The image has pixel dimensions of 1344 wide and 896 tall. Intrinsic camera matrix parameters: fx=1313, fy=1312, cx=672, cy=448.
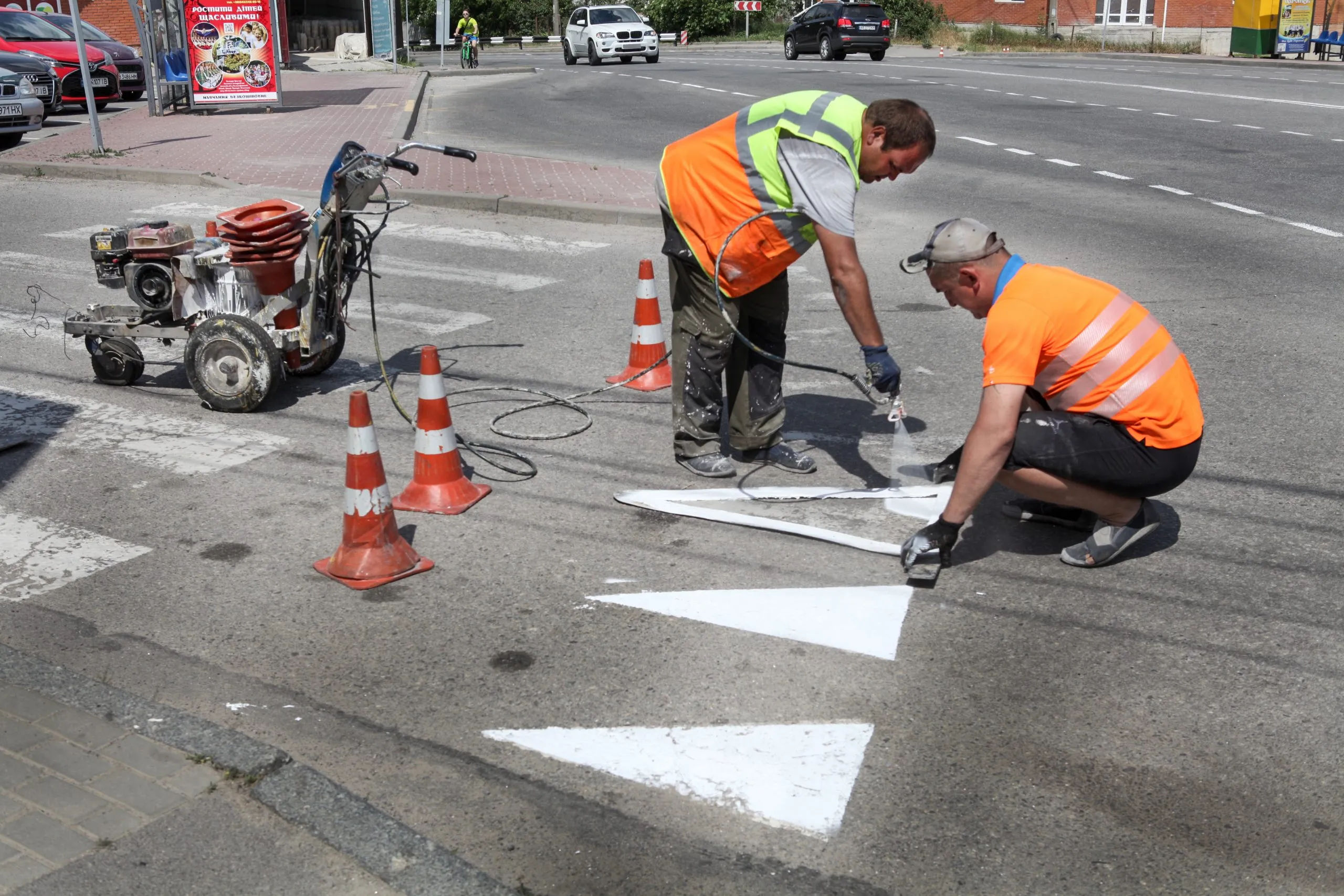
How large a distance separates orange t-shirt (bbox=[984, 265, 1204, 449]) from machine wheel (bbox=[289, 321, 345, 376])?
157 inches

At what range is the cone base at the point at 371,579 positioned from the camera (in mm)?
4770

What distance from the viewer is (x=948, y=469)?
17.8 feet

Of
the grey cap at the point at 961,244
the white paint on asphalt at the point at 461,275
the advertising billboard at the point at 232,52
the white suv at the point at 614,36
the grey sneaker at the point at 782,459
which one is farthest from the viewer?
the white suv at the point at 614,36

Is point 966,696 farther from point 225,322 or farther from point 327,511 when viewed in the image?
point 225,322

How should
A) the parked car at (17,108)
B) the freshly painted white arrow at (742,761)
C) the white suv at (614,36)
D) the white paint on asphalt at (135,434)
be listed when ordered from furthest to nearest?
the white suv at (614,36) → the parked car at (17,108) → the white paint on asphalt at (135,434) → the freshly painted white arrow at (742,761)

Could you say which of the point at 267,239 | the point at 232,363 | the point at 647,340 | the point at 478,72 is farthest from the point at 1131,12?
the point at 232,363

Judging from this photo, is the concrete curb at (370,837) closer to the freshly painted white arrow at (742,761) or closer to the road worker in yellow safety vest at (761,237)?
the freshly painted white arrow at (742,761)

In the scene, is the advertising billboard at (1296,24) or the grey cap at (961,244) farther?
the advertising billboard at (1296,24)

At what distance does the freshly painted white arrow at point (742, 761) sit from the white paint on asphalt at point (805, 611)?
55cm

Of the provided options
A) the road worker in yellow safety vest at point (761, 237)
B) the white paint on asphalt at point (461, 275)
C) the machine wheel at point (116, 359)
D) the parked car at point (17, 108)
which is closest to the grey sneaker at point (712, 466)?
the road worker in yellow safety vest at point (761, 237)

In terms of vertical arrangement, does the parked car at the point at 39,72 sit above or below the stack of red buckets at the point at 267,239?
above

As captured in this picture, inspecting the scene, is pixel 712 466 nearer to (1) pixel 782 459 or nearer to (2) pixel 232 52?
(1) pixel 782 459

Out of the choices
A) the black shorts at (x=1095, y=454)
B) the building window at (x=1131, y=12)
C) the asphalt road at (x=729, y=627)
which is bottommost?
the asphalt road at (x=729, y=627)

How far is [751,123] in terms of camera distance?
524 cm
